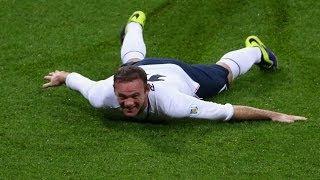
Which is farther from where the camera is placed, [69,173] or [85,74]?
[85,74]

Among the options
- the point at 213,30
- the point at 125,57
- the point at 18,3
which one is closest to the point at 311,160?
the point at 125,57

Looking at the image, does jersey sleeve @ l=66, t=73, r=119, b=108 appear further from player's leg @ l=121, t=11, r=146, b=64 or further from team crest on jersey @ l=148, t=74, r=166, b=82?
player's leg @ l=121, t=11, r=146, b=64

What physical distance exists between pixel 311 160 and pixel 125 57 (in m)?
1.96

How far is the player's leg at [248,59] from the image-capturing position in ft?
19.0

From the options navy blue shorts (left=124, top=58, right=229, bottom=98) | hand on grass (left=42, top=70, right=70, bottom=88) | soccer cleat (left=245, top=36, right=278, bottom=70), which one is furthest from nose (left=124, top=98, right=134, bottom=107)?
soccer cleat (left=245, top=36, right=278, bottom=70)

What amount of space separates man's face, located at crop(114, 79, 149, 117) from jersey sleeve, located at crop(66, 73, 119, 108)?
0.20m

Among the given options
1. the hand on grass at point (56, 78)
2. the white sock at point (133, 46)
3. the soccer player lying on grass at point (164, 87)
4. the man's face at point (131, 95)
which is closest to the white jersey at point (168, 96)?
the soccer player lying on grass at point (164, 87)

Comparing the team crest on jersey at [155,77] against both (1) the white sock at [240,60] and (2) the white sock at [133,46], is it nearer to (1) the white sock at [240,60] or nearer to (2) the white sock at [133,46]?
(2) the white sock at [133,46]

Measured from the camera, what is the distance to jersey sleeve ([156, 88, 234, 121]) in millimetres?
4754

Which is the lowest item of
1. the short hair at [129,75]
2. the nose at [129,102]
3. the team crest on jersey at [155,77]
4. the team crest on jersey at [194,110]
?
the team crest on jersey at [194,110]

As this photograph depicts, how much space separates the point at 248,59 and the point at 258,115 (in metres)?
1.00

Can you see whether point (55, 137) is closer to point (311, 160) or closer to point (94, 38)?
point (311, 160)

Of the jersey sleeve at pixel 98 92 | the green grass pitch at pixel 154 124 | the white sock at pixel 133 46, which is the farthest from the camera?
the white sock at pixel 133 46

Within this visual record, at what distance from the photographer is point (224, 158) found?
449cm
